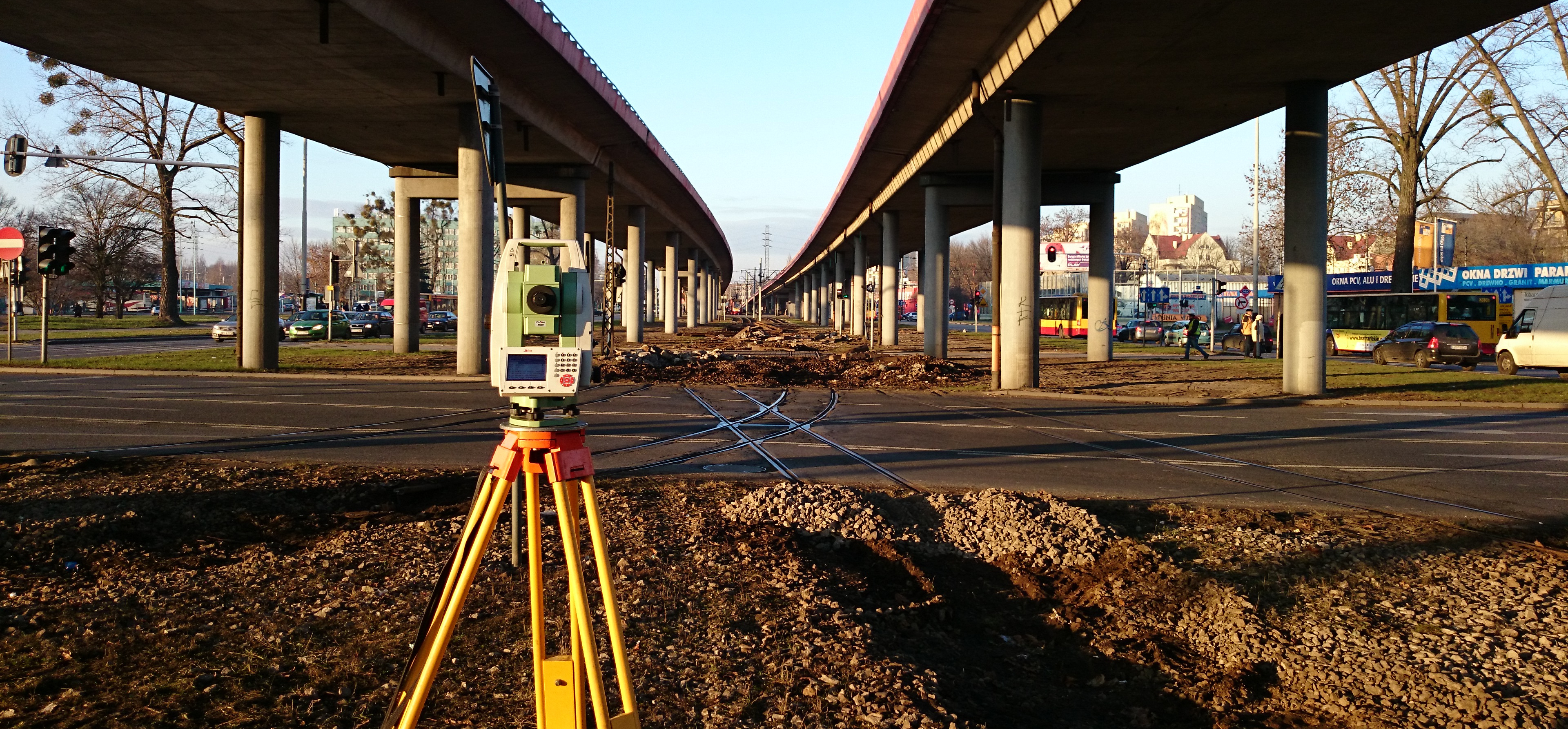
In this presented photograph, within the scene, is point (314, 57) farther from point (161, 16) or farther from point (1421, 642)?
point (1421, 642)

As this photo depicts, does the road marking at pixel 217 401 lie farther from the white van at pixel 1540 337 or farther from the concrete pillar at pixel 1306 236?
the white van at pixel 1540 337

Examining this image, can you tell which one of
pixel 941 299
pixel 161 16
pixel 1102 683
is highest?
pixel 161 16

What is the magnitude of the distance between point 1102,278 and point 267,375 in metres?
26.2

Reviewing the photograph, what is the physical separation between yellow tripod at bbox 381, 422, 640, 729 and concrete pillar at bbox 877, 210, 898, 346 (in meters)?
42.9

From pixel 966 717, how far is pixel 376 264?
78.5 metres

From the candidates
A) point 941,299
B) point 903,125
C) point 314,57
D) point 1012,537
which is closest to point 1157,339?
point 941,299

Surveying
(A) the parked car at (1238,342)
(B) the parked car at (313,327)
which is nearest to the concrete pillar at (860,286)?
(A) the parked car at (1238,342)

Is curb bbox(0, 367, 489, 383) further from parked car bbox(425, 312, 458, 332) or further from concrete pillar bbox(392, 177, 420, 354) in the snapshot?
parked car bbox(425, 312, 458, 332)

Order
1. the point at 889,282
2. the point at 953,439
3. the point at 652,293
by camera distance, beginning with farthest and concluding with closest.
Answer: the point at 652,293
the point at 889,282
the point at 953,439

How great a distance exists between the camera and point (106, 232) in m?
54.1

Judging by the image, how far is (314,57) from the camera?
19438mm

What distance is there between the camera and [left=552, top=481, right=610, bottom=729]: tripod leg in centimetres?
299

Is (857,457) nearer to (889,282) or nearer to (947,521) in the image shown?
(947,521)

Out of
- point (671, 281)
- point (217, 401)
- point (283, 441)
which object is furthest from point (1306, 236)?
point (671, 281)
